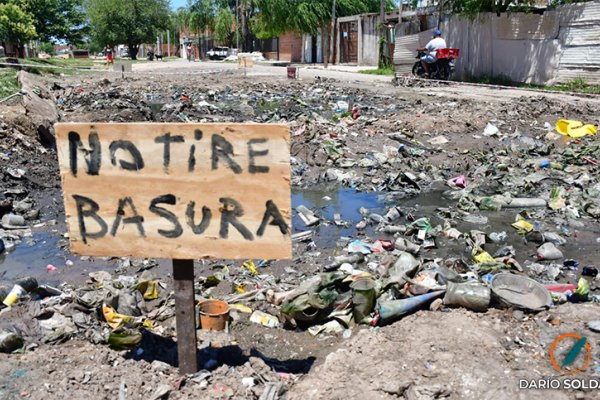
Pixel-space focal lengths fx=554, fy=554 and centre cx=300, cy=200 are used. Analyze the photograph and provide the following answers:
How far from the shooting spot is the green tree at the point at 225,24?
51375 mm

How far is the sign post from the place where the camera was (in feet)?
8.14

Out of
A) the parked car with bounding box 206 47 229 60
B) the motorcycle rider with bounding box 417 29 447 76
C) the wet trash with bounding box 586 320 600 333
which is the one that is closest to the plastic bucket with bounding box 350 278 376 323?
the wet trash with bounding box 586 320 600 333

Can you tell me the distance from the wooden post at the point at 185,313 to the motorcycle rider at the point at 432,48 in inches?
634

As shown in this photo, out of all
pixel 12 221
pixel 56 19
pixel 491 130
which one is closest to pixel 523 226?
pixel 491 130

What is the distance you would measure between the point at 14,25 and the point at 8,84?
14.6 metres

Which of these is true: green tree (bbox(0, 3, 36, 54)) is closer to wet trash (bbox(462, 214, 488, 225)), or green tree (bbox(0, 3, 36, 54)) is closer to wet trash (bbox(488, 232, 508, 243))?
wet trash (bbox(462, 214, 488, 225))

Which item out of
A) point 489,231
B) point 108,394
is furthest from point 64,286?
point 489,231

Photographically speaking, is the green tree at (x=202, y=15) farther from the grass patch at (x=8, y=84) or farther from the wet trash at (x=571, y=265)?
the wet trash at (x=571, y=265)

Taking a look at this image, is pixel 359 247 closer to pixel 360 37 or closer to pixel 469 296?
pixel 469 296

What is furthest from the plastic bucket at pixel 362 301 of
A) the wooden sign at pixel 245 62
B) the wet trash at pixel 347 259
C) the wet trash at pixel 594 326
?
the wooden sign at pixel 245 62

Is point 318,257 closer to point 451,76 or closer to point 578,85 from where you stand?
point 578,85

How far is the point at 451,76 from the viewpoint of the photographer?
1922 centimetres

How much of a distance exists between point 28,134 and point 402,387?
8.26 metres

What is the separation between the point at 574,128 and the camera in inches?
391
